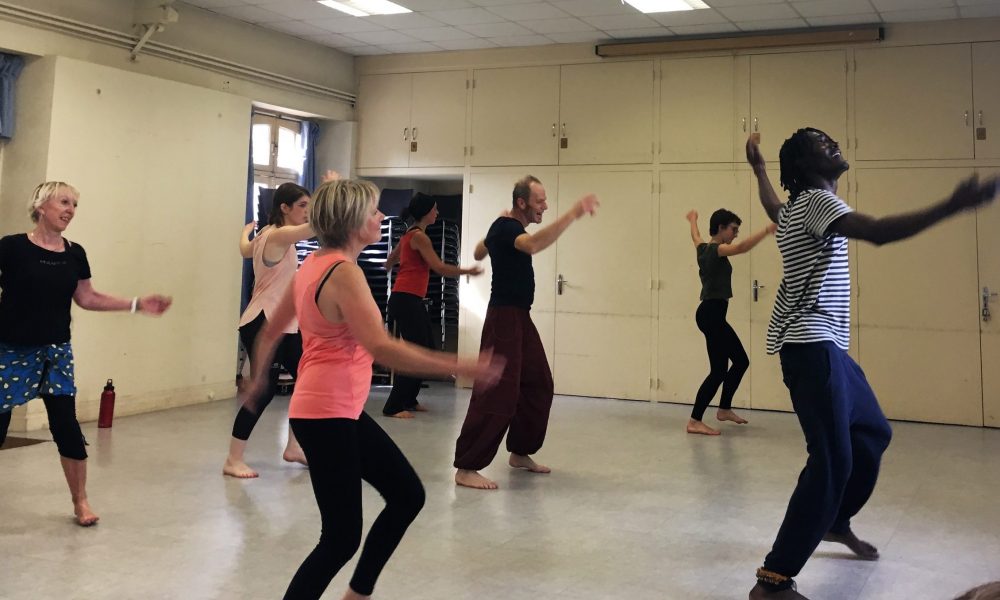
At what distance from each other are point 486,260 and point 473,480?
4.33 metres

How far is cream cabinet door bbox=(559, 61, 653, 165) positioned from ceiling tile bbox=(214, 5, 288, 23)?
2703 mm

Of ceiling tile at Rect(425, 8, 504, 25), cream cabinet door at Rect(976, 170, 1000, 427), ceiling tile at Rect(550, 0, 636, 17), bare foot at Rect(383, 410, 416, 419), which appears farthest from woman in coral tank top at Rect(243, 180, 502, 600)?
cream cabinet door at Rect(976, 170, 1000, 427)

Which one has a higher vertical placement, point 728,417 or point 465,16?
point 465,16

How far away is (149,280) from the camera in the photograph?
6.83 m

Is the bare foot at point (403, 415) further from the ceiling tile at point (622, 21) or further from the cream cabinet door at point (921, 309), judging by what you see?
the cream cabinet door at point (921, 309)

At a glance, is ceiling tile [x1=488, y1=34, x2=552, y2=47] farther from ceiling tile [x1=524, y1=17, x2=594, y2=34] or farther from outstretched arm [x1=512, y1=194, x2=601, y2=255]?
outstretched arm [x1=512, y1=194, x2=601, y2=255]

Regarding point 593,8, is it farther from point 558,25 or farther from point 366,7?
point 366,7

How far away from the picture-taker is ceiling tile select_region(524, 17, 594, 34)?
25.1 feet

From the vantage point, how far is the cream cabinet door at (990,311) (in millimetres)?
7031

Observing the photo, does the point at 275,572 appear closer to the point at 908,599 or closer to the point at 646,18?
the point at 908,599

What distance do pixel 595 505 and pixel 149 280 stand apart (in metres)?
4.25

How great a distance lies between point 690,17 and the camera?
7.42m

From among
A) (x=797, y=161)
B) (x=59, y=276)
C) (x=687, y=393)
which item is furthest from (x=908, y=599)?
(x=687, y=393)

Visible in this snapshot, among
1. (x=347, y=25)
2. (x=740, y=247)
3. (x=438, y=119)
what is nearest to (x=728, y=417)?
(x=740, y=247)
